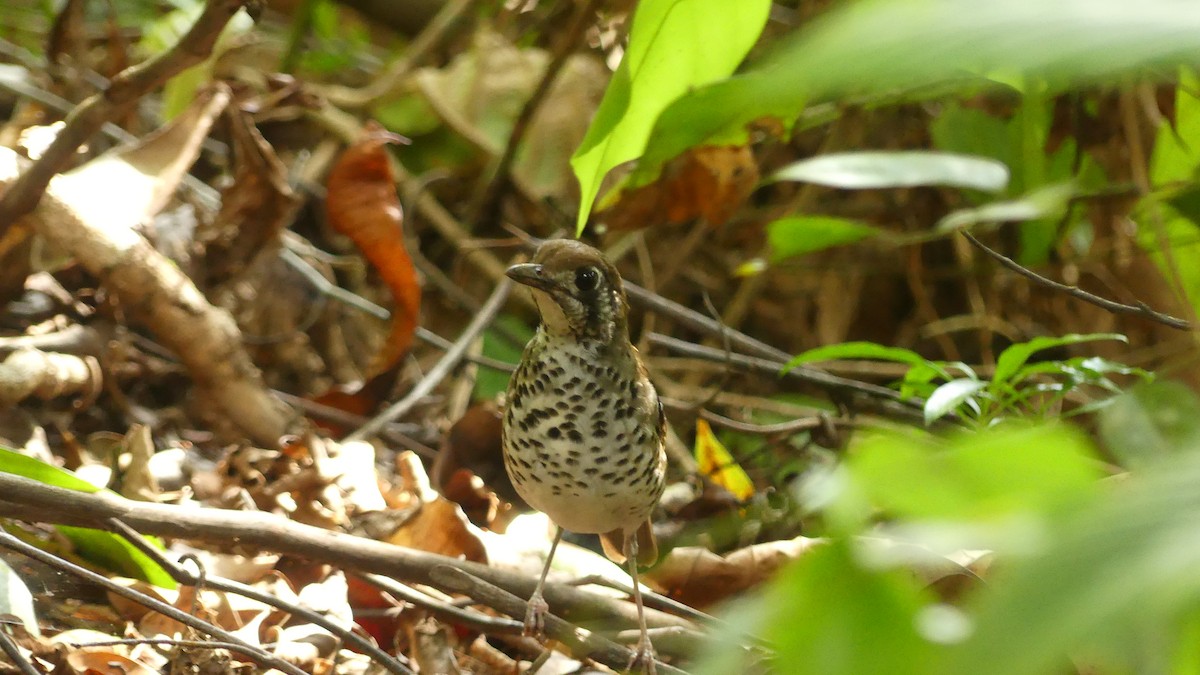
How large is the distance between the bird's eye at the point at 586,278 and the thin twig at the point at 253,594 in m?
0.90

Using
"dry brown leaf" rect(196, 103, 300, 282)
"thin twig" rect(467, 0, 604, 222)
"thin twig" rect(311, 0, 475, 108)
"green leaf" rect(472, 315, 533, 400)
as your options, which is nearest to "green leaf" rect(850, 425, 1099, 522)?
"dry brown leaf" rect(196, 103, 300, 282)

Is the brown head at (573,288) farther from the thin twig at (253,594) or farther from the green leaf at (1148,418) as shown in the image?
the green leaf at (1148,418)

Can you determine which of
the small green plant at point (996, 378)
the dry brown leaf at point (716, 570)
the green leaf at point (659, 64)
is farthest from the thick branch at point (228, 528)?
the small green plant at point (996, 378)

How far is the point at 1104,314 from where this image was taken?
14.1 feet

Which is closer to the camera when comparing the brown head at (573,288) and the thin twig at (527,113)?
the brown head at (573,288)

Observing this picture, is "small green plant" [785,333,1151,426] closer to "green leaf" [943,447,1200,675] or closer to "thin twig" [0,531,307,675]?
"thin twig" [0,531,307,675]

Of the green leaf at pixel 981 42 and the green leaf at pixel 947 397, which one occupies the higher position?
the green leaf at pixel 981 42

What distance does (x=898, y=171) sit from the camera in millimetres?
2908

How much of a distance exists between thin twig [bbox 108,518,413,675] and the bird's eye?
0.90 m

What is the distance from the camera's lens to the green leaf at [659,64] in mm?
1707

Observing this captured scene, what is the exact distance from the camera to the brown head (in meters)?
2.43

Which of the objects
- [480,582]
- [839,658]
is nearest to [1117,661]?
[839,658]

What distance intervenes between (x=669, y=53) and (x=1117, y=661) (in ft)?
5.02

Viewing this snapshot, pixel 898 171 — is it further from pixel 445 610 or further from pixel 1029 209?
pixel 445 610
